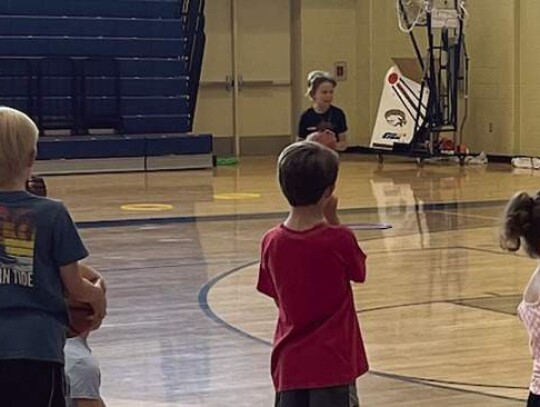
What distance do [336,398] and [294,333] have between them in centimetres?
22

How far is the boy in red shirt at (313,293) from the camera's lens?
3.52m

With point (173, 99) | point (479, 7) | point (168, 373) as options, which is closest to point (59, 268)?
point (168, 373)

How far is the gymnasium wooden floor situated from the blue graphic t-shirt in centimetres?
183

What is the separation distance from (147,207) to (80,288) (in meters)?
8.97

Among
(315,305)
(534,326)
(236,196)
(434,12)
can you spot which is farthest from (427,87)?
(534,326)

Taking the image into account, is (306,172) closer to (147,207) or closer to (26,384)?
(26,384)

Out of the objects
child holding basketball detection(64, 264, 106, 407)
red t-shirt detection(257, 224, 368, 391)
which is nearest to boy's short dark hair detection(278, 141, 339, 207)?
red t-shirt detection(257, 224, 368, 391)

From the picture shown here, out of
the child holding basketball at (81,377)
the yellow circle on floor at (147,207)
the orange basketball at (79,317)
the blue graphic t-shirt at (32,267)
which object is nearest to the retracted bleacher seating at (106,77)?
the yellow circle on floor at (147,207)

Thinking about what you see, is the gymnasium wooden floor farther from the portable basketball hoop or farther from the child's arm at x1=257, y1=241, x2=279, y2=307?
the portable basketball hoop

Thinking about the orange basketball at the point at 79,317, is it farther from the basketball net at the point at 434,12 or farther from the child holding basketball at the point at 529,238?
the basketball net at the point at 434,12

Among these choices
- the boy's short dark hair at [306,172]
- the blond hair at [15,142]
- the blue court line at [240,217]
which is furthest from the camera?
the blue court line at [240,217]

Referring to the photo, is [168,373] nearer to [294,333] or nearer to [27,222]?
[294,333]

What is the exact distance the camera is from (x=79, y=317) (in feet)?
10.3

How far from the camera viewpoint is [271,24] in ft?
67.0
